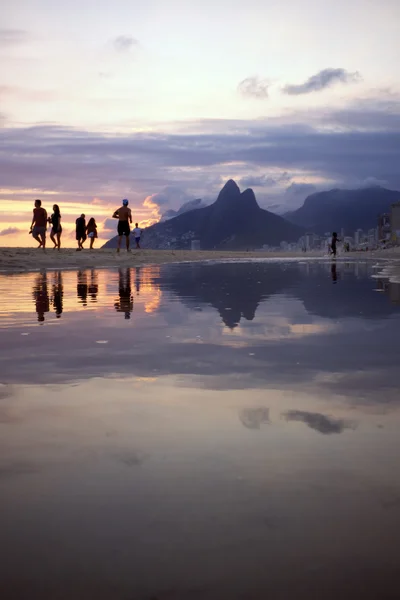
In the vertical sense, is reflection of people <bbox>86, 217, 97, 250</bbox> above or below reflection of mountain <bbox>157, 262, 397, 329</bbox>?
above

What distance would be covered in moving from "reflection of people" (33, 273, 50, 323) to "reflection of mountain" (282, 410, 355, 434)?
23.6 feet

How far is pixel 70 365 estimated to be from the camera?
774 centimetres

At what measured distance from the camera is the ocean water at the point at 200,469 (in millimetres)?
2930

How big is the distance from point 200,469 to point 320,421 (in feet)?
4.66

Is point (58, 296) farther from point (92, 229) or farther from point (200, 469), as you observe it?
point (92, 229)

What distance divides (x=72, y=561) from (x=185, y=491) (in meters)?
0.92

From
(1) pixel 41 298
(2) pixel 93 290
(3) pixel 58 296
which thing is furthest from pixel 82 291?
(1) pixel 41 298

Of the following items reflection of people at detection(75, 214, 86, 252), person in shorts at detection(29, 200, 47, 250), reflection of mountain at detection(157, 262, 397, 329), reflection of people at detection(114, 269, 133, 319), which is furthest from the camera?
reflection of people at detection(75, 214, 86, 252)

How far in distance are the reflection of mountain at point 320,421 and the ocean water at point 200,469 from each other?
3 centimetres

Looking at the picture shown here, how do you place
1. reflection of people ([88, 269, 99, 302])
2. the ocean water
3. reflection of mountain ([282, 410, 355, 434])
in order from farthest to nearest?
reflection of people ([88, 269, 99, 302]) < reflection of mountain ([282, 410, 355, 434]) < the ocean water

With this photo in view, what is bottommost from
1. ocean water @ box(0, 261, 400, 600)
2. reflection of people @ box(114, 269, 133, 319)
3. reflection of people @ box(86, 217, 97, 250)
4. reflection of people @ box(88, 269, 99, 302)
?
ocean water @ box(0, 261, 400, 600)

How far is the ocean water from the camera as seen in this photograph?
2.93 m

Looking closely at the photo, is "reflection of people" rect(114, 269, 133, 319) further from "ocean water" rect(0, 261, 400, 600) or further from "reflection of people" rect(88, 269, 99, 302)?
"ocean water" rect(0, 261, 400, 600)

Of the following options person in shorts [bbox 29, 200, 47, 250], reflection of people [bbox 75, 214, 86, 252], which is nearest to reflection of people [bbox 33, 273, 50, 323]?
person in shorts [bbox 29, 200, 47, 250]
